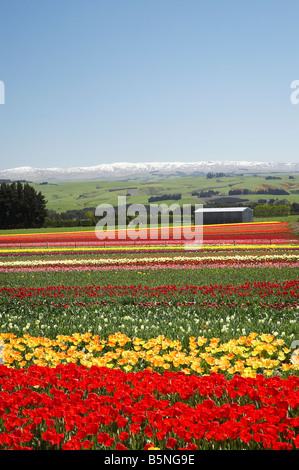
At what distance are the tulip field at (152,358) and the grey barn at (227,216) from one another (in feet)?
146

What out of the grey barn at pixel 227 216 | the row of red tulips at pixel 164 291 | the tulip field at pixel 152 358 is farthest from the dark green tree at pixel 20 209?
the row of red tulips at pixel 164 291

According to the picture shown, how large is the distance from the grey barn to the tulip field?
146 feet

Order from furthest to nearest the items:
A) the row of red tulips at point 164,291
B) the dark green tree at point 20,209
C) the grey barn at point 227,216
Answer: the dark green tree at point 20,209
the grey barn at point 227,216
the row of red tulips at point 164,291

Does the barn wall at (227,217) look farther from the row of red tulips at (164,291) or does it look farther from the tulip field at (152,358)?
the row of red tulips at (164,291)

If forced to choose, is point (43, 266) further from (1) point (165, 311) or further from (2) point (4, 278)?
(1) point (165, 311)

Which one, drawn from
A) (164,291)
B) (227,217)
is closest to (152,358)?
(164,291)

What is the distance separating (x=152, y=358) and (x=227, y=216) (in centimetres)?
6356

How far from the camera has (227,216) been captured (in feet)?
225

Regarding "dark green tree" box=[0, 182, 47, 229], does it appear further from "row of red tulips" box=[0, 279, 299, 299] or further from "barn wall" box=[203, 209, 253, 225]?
"row of red tulips" box=[0, 279, 299, 299]

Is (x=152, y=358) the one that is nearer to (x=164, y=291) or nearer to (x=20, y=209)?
(x=164, y=291)

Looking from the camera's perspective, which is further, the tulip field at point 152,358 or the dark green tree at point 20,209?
the dark green tree at point 20,209

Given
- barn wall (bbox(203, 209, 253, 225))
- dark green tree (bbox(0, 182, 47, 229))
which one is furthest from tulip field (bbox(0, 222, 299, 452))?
dark green tree (bbox(0, 182, 47, 229))

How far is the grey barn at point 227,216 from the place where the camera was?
223ft
